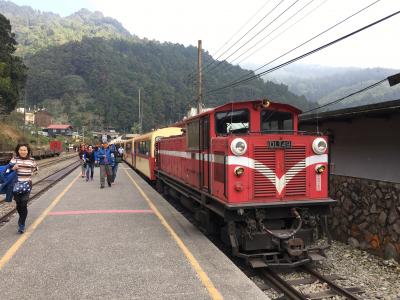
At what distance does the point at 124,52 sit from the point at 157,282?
611 ft

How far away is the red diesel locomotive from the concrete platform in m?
0.75

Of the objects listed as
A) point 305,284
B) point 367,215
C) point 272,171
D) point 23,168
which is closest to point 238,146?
point 272,171

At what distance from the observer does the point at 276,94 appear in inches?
2717

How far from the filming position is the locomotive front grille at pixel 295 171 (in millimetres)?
7656

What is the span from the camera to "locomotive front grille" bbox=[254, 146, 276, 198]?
747 cm

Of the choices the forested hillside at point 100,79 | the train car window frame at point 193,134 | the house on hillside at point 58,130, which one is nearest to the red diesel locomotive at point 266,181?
the train car window frame at point 193,134

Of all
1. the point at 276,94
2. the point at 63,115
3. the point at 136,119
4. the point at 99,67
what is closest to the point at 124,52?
the point at 99,67

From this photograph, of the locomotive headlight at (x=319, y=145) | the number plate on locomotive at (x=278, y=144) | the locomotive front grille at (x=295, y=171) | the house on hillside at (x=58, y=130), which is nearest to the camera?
the number plate on locomotive at (x=278, y=144)

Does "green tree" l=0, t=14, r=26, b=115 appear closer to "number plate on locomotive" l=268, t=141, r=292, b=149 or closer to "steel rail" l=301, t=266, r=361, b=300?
"number plate on locomotive" l=268, t=141, r=292, b=149

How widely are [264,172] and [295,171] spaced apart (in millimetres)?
626

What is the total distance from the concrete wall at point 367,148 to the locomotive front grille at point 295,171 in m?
2.95

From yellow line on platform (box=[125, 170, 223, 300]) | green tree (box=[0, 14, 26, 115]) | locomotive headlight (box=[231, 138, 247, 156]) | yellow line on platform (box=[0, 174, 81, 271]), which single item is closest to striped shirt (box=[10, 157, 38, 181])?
yellow line on platform (box=[0, 174, 81, 271])

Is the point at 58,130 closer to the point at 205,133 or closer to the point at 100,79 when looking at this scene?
the point at 100,79

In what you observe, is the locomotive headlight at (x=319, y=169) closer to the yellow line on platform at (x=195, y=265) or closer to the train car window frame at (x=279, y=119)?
the train car window frame at (x=279, y=119)
